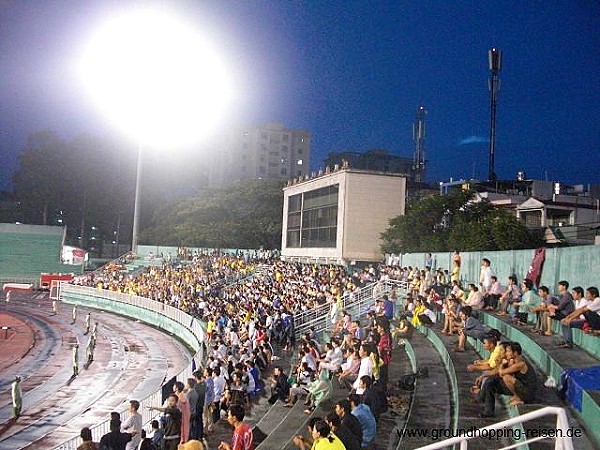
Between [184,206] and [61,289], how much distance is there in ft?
68.7

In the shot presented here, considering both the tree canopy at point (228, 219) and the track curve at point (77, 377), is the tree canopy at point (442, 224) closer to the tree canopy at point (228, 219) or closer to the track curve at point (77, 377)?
the track curve at point (77, 377)

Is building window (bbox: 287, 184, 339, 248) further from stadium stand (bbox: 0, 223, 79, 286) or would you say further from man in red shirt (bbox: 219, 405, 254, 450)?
stadium stand (bbox: 0, 223, 79, 286)

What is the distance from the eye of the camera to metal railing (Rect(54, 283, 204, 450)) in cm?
1255

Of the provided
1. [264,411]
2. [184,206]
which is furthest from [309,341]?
[184,206]

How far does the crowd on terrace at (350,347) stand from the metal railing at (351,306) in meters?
0.36

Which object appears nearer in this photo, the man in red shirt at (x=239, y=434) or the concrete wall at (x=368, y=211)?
the man in red shirt at (x=239, y=434)

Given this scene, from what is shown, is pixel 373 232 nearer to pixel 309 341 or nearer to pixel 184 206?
pixel 309 341

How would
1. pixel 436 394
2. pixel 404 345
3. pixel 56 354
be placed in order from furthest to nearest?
pixel 56 354, pixel 404 345, pixel 436 394

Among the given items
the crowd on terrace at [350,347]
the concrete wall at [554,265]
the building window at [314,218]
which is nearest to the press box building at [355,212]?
the building window at [314,218]

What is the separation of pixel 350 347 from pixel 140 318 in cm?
2792

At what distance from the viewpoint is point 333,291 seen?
858 inches

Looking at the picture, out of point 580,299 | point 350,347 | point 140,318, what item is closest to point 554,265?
point 580,299

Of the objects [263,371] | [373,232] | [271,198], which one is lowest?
[263,371]

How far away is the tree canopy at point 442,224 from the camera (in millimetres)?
28016
